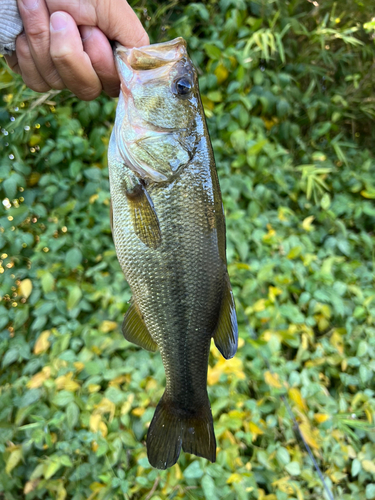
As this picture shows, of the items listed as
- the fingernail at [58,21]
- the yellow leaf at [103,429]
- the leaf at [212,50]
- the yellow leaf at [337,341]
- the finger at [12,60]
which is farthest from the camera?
the leaf at [212,50]

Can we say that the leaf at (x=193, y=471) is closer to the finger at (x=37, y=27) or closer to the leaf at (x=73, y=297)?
the leaf at (x=73, y=297)

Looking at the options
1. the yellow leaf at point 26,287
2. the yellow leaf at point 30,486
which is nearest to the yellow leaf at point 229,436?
the yellow leaf at point 30,486

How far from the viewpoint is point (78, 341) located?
1.55m

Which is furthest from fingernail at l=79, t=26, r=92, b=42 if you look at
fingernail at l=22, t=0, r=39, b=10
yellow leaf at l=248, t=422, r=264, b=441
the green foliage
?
yellow leaf at l=248, t=422, r=264, b=441

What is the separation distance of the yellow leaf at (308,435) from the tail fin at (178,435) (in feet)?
3.03

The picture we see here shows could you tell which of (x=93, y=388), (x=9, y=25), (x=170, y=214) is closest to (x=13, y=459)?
(x=93, y=388)

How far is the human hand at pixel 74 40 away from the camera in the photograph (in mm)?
781

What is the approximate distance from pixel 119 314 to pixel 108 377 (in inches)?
12.3

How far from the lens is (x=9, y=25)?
807 mm

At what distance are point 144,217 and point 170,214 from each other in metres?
0.06

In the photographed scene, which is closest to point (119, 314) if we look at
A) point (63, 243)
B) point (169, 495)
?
point (63, 243)

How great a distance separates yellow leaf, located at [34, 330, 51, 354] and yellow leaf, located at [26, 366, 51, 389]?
0.31 ft

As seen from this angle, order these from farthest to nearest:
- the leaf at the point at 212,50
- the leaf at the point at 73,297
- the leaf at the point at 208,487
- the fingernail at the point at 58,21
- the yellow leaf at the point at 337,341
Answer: the leaf at the point at 212,50 → the yellow leaf at the point at 337,341 → the leaf at the point at 73,297 → the leaf at the point at 208,487 → the fingernail at the point at 58,21

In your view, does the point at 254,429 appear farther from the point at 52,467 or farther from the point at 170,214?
the point at 170,214
